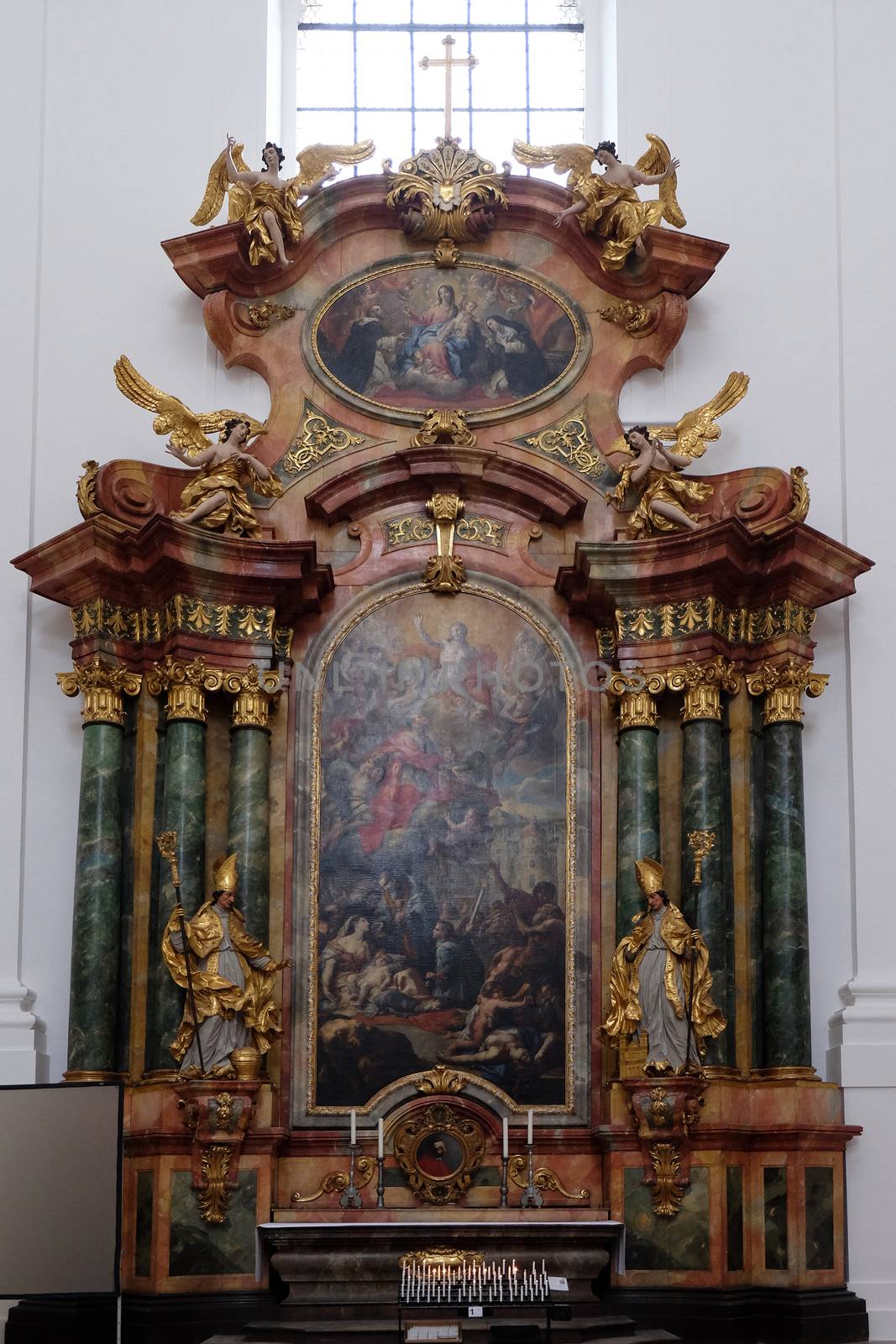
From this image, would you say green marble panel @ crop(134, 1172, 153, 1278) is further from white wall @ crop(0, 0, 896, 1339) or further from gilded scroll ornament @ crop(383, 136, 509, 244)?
gilded scroll ornament @ crop(383, 136, 509, 244)

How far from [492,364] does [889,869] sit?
406 cm

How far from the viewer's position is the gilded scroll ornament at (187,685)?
12828 millimetres

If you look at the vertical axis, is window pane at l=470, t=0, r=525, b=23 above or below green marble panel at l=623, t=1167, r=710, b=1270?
above

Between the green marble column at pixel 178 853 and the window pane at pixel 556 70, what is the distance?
568 centimetres

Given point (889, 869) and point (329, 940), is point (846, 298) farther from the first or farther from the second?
point (329, 940)

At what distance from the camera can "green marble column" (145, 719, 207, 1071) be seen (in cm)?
1242

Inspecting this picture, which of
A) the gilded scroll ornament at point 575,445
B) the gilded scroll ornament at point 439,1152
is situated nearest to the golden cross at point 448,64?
the gilded scroll ornament at point 575,445

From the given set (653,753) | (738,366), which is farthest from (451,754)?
(738,366)

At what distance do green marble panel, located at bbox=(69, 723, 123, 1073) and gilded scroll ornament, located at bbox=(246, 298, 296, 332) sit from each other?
2.85 meters

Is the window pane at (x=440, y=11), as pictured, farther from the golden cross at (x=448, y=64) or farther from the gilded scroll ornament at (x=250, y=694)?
the gilded scroll ornament at (x=250, y=694)

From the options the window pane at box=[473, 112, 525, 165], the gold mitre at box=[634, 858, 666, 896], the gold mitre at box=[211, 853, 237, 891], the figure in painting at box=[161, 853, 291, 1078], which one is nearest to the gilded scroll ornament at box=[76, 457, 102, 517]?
the gold mitre at box=[211, 853, 237, 891]

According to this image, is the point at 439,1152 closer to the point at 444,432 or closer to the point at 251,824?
the point at 251,824

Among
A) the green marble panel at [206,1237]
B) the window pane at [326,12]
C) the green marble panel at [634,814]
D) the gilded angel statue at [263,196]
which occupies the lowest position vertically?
the green marble panel at [206,1237]

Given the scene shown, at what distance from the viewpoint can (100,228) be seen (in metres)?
14.3
